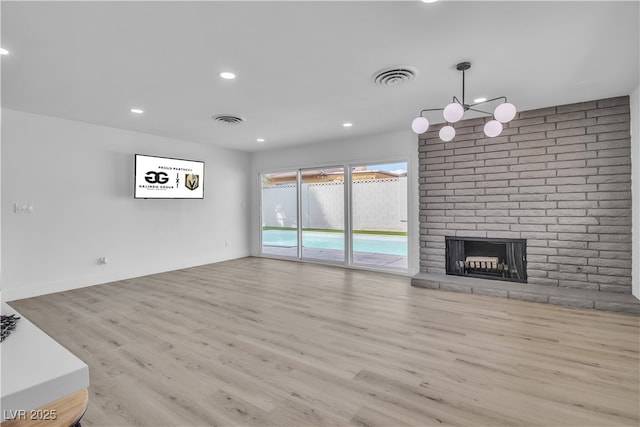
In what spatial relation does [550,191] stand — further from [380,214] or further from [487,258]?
[380,214]

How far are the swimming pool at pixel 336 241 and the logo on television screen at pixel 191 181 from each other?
6.92 feet

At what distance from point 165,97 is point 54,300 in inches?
121

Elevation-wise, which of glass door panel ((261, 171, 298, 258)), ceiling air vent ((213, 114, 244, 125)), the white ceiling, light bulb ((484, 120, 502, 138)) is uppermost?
ceiling air vent ((213, 114, 244, 125))

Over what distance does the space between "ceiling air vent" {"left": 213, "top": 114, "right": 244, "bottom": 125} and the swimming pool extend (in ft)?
9.79

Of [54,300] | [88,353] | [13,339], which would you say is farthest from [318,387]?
[54,300]

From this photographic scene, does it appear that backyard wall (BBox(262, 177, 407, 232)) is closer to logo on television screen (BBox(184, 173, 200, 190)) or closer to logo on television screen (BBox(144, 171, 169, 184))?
logo on television screen (BBox(184, 173, 200, 190))

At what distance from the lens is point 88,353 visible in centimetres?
264

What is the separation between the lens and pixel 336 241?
6.74m

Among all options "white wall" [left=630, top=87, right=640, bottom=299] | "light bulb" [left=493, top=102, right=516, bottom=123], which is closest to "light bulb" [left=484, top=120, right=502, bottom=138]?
"light bulb" [left=493, top=102, right=516, bottom=123]

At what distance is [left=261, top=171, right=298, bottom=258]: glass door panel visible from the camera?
7270mm

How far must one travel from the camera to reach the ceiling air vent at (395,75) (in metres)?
3.09

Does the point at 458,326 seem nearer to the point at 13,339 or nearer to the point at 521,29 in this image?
the point at 521,29

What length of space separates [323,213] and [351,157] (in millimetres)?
1366

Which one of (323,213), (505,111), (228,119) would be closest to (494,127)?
(505,111)
